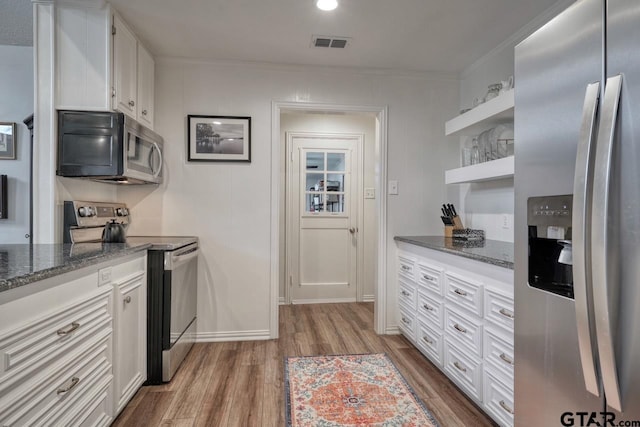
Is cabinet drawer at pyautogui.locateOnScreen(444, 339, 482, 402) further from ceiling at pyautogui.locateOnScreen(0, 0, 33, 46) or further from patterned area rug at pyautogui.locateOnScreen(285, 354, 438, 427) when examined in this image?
ceiling at pyautogui.locateOnScreen(0, 0, 33, 46)

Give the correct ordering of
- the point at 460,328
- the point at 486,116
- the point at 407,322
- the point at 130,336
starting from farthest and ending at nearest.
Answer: the point at 407,322, the point at 486,116, the point at 460,328, the point at 130,336

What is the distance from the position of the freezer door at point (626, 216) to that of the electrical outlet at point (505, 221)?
1719mm

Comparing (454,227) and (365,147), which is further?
(365,147)

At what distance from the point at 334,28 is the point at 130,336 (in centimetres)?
232

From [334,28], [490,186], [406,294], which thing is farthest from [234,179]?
[490,186]

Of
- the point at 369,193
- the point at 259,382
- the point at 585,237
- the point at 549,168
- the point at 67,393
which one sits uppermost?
the point at 369,193

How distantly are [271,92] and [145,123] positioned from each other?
1032mm

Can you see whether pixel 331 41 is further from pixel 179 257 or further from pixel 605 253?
pixel 605 253

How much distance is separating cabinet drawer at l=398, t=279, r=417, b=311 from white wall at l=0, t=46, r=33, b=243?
123 inches

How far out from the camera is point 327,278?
4125 millimetres

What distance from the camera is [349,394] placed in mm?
2018

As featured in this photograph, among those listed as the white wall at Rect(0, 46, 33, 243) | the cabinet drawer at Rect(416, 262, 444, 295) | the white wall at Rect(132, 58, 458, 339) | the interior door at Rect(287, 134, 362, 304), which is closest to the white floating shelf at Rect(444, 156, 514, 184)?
the white wall at Rect(132, 58, 458, 339)

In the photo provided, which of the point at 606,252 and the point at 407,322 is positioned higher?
the point at 606,252

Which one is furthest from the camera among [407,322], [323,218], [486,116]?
[323,218]
